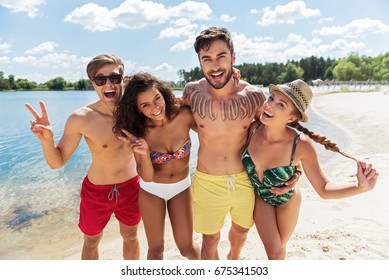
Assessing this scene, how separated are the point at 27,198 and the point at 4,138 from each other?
14673 millimetres

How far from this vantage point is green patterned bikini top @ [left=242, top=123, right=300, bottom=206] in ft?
10.3

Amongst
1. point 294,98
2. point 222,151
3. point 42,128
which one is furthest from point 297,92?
point 42,128

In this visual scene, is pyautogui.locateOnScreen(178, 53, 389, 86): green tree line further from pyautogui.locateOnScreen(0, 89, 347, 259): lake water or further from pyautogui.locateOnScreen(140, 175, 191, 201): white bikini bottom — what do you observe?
pyautogui.locateOnScreen(140, 175, 191, 201): white bikini bottom

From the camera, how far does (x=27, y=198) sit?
8.84m

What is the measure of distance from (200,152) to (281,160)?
933 mm

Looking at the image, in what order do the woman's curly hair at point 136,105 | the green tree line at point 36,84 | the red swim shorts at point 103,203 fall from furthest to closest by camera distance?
the green tree line at point 36,84 → the red swim shorts at point 103,203 → the woman's curly hair at point 136,105

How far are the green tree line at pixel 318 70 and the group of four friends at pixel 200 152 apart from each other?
60332 mm

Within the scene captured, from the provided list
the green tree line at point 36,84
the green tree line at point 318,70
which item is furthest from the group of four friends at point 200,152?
the green tree line at point 36,84

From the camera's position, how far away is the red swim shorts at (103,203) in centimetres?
364

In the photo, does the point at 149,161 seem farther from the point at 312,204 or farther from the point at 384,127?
the point at 384,127

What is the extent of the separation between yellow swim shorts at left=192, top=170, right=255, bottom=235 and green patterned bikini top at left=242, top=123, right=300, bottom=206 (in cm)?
13

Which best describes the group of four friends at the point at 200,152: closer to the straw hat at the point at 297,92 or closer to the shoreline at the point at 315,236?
the straw hat at the point at 297,92

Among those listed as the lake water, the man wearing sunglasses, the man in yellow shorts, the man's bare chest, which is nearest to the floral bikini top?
the man in yellow shorts
